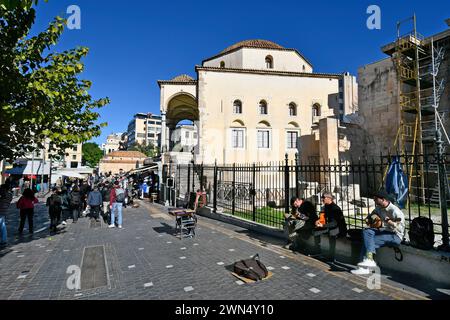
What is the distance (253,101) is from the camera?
95.0ft

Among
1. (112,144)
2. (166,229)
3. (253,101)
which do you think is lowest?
(166,229)

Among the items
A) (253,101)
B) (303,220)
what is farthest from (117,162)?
(303,220)

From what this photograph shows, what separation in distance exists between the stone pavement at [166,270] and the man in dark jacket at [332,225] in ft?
2.05

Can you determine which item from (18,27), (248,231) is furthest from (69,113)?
(248,231)

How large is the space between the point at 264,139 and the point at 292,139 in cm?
355

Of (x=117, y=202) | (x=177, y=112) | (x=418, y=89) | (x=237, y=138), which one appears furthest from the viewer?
(x=177, y=112)

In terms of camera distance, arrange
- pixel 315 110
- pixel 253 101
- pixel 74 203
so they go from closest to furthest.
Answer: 1. pixel 74 203
2. pixel 253 101
3. pixel 315 110

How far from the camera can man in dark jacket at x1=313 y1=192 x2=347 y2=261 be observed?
5.48 meters

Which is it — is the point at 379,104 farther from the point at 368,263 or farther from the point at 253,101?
the point at 368,263

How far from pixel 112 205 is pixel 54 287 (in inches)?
235

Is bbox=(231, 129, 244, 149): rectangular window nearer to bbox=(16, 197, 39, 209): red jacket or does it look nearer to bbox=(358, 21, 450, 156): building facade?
bbox=(358, 21, 450, 156): building facade

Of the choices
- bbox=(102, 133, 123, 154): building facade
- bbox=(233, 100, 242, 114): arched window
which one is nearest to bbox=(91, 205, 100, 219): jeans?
bbox=(233, 100, 242, 114): arched window

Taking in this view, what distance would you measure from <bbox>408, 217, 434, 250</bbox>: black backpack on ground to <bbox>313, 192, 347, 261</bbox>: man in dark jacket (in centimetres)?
127
